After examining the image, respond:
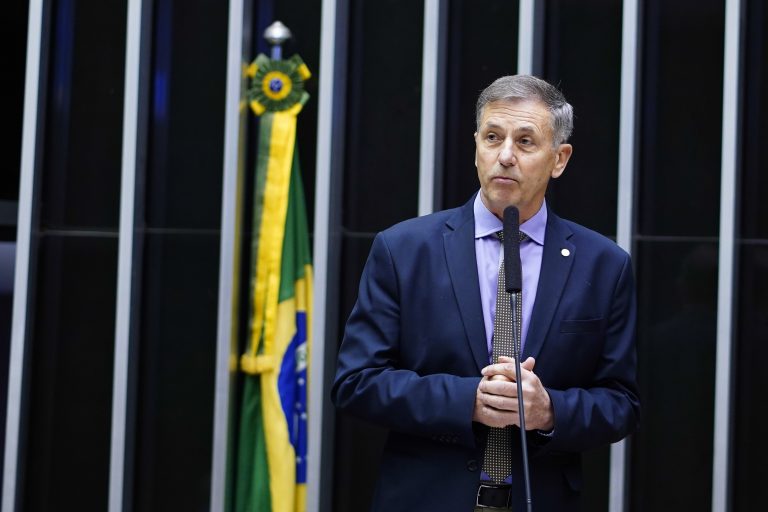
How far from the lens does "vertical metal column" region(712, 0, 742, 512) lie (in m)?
3.95

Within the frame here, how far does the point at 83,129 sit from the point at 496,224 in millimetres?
2922

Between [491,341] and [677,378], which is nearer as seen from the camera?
[491,341]

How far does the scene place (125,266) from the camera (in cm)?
438

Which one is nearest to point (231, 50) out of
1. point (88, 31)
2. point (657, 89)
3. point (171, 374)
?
point (88, 31)

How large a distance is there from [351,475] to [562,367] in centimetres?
257

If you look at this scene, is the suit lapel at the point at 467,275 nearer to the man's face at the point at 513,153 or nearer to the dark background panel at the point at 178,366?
the man's face at the point at 513,153

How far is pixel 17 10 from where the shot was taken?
4.48 metres

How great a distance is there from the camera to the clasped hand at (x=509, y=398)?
179cm

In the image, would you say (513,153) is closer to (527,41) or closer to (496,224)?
(496,224)

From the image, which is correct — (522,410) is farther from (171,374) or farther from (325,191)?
(171,374)

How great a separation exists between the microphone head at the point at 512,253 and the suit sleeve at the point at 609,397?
0.79ft

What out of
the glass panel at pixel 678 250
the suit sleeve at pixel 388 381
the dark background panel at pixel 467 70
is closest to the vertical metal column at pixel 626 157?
the glass panel at pixel 678 250

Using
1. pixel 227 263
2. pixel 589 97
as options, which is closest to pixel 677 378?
pixel 589 97

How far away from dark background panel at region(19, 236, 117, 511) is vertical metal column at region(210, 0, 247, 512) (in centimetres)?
51
